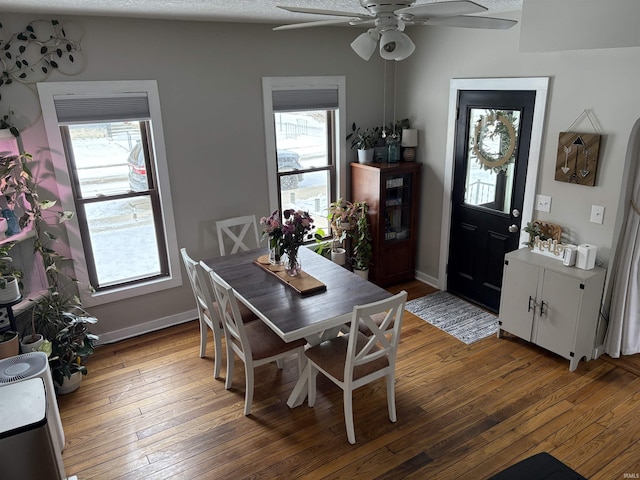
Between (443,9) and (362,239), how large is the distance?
10.1 ft

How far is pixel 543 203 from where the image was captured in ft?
12.4

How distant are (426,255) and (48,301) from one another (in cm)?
355

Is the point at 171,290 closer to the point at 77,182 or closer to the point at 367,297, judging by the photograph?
the point at 77,182

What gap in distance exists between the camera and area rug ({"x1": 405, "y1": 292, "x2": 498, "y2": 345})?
4.09 metres

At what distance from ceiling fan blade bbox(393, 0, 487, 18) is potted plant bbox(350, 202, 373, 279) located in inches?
114

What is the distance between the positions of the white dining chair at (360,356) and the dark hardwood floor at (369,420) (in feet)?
0.70

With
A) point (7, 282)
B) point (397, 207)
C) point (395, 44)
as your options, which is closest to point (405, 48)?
point (395, 44)

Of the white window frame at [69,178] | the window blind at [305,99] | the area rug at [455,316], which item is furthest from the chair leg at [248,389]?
the window blind at [305,99]

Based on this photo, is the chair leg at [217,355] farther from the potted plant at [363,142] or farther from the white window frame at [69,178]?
the potted plant at [363,142]

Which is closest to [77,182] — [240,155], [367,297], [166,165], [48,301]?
[166,165]

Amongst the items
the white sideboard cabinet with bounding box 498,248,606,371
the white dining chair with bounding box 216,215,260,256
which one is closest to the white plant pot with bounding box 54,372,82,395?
the white dining chair with bounding box 216,215,260,256

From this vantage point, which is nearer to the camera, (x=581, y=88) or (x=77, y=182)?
(x=581, y=88)

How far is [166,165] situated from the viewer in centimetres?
392

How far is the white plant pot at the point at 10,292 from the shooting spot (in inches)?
113
